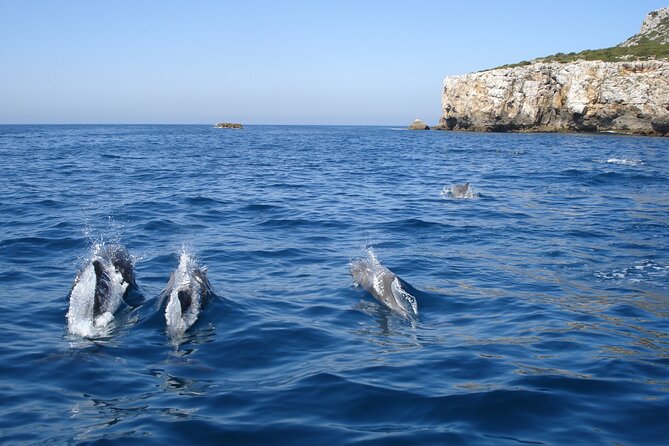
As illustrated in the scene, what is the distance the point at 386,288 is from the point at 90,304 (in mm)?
4932

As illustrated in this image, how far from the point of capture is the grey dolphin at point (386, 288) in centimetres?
1035

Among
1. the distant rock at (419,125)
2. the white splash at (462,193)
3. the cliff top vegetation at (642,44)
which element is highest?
the cliff top vegetation at (642,44)

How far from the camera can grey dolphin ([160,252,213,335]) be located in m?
9.37

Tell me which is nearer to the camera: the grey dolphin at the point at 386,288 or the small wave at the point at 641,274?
the grey dolphin at the point at 386,288

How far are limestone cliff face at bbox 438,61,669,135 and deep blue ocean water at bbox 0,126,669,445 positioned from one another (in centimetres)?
5570

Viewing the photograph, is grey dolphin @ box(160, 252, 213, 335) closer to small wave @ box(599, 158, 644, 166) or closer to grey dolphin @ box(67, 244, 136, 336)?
grey dolphin @ box(67, 244, 136, 336)

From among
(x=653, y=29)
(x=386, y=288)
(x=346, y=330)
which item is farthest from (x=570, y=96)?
(x=346, y=330)

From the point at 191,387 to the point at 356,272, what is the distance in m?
5.56

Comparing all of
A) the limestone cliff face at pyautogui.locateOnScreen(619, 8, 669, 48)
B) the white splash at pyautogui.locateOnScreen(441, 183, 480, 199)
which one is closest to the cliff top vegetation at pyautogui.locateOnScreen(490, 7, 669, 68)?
the limestone cliff face at pyautogui.locateOnScreen(619, 8, 669, 48)

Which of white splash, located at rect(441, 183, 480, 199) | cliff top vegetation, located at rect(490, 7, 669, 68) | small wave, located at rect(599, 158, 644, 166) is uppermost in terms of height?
cliff top vegetation, located at rect(490, 7, 669, 68)

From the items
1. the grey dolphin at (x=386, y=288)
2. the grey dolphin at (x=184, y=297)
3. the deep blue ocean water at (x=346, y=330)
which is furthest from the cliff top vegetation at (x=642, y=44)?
the grey dolphin at (x=184, y=297)

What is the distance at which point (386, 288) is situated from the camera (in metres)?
10.8

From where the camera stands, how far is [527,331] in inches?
363

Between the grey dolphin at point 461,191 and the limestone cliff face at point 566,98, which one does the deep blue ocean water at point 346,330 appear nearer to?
the grey dolphin at point 461,191
